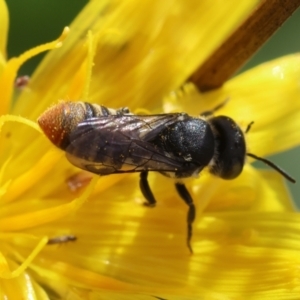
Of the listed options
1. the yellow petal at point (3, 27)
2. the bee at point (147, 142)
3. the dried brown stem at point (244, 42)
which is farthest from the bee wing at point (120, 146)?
the yellow petal at point (3, 27)

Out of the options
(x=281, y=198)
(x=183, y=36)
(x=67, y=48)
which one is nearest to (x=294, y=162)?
(x=281, y=198)

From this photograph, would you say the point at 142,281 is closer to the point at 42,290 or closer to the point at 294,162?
the point at 42,290

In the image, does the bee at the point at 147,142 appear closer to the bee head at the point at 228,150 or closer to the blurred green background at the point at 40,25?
the bee head at the point at 228,150

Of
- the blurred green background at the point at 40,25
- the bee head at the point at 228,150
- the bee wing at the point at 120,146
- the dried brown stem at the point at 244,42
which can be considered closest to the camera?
the bee wing at the point at 120,146

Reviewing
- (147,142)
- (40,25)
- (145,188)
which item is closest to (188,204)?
(145,188)

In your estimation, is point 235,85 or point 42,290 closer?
point 42,290

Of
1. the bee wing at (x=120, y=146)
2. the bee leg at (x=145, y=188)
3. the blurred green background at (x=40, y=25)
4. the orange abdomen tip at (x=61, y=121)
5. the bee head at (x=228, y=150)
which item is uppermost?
the orange abdomen tip at (x=61, y=121)

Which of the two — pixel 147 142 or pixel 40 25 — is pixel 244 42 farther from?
pixel 40 25
